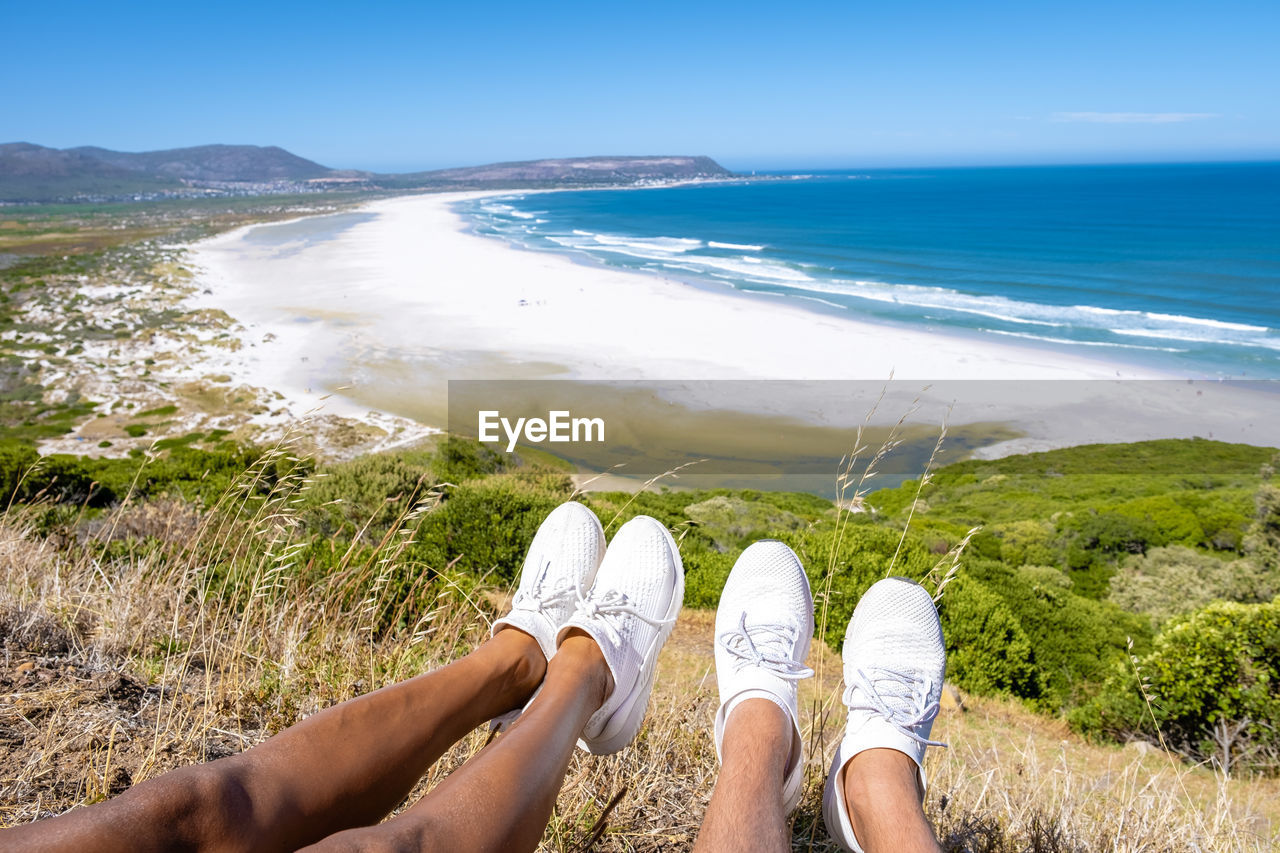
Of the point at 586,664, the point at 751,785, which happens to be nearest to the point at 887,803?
the point at 751,785

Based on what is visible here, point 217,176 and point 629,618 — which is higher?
→ point 217,176

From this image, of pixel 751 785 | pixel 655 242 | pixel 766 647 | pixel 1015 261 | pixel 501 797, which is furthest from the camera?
pixel 655 242

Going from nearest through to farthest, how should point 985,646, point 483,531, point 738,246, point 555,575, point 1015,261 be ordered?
1. point 555,575
2. point 985,646
3. point 483,531
4. point 1015,261
5. point 738,246

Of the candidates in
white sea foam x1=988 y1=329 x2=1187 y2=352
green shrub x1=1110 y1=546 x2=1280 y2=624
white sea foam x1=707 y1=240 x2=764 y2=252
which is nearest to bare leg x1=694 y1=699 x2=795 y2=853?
green shrub x1=1110 y1=546 x2=1280 y2=624

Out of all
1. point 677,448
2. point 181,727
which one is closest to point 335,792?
point 181,727

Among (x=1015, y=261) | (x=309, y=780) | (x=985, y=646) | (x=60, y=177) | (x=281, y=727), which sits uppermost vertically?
(x=60, y=177)

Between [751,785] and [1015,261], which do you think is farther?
[1015,261]

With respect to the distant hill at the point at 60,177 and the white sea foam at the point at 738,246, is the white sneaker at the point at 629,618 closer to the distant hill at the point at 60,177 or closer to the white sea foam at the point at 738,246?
the white sea foam at the point at 738,246

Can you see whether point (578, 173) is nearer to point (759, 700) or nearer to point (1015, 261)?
point (1015, 261)

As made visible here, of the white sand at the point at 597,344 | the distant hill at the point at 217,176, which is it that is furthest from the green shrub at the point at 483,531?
the distant hill at the point at 217,176
